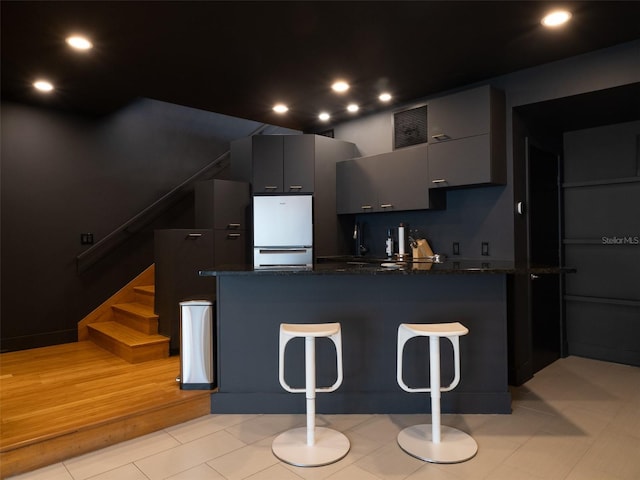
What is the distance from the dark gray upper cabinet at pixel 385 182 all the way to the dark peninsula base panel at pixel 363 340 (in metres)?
1.30

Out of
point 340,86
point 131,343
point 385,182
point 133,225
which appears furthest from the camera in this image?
point 133,225

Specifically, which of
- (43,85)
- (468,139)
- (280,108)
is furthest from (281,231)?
(43,85)

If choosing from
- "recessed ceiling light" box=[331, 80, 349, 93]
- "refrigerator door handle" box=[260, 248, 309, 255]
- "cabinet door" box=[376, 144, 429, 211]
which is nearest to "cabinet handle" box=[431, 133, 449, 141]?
"cabinet door" box=[376, 144, 429, 211]

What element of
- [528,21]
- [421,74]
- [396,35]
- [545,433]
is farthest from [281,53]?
A: [545,433]

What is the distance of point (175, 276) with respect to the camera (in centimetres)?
396

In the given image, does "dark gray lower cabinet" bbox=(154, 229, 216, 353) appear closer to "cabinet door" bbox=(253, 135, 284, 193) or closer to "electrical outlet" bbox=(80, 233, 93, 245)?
"cabinet door" bbox=(253, 135, 284, 193)

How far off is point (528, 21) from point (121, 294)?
475 centimetres

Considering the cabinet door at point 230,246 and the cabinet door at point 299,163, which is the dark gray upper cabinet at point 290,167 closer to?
the cabinet door at point 299,163

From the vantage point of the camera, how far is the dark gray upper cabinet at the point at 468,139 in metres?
3.53

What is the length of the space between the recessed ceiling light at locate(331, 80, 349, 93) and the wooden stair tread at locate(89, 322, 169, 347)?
9.31 ft

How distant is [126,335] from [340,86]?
3.15m

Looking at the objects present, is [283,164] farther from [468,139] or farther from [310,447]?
[310,447]

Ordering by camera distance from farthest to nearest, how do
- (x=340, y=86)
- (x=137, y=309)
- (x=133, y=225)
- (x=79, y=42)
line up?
(x=133, y=225), (x=137, y=309), (x=340, y=86), (x=79, y=42)

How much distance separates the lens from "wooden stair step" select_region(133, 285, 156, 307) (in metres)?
4.56
